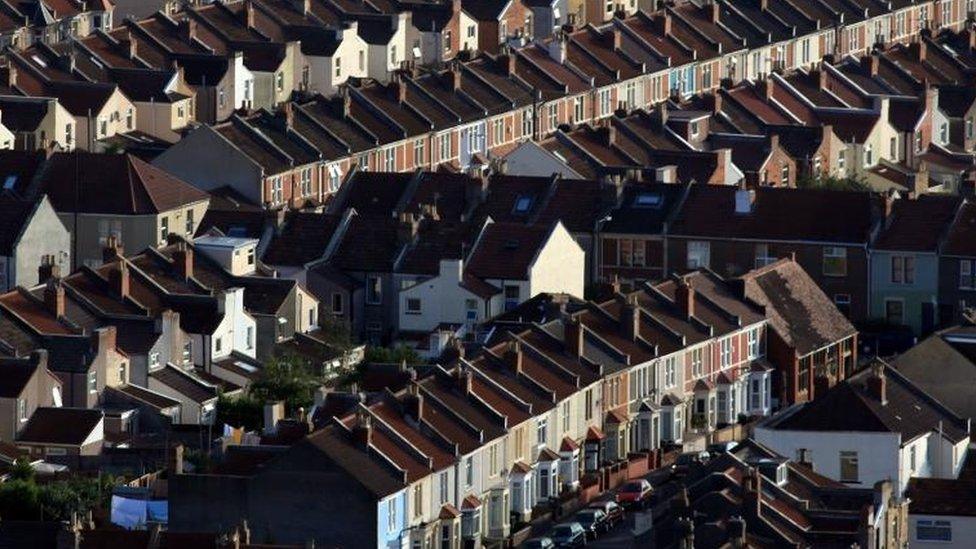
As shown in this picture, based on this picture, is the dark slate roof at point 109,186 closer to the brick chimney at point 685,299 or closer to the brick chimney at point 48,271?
the brick chimney at point 48,271

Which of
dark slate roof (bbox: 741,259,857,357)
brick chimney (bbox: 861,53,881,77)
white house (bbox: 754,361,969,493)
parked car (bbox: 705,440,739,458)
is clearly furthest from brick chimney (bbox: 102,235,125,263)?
brick chimney (bbox: 861,53,881,77)

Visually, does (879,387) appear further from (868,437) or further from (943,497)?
(943,497)

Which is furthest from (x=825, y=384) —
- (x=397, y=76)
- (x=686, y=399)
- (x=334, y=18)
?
(x=334, y=18)

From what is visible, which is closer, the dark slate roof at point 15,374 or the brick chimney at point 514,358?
the dark slate roof at point 15,374

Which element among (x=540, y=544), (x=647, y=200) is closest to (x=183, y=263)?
(x=647, y=200)

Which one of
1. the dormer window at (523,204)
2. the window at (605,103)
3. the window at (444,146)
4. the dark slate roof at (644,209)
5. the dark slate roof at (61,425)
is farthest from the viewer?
the window at (605,103)

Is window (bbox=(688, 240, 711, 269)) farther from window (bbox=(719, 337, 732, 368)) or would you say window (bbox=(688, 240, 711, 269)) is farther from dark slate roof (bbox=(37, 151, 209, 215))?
dark slate roof (bbox=(37, 151, 209, 215))

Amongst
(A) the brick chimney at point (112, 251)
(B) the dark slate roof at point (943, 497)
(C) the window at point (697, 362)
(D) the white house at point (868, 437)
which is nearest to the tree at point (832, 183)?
(C) the window at point (697, 362)
